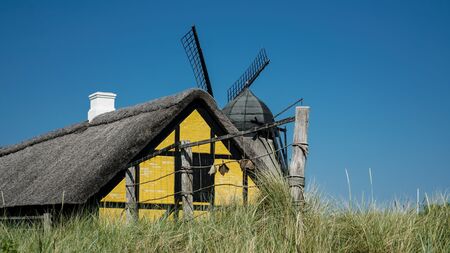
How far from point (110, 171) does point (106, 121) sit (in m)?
3.65

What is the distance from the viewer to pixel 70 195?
11.9m

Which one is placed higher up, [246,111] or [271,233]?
[246,111]

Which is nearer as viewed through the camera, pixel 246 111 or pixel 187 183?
pixel 187 183

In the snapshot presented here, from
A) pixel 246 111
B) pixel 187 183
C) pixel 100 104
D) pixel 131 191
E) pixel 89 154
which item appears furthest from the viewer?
pixel 246 111

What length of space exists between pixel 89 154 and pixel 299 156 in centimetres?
708

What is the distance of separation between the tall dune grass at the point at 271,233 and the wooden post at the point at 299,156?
96mm

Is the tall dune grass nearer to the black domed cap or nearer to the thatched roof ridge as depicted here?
the thatched roof ridge

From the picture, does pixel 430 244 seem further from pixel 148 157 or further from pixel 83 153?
pixel 83 153

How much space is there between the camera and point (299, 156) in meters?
7.52

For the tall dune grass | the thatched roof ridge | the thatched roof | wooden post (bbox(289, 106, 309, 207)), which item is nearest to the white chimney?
the thatched roof ridge

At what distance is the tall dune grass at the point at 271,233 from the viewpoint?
664 centimetres

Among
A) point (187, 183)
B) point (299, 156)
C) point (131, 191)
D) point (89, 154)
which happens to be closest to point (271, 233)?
point (299, 156)

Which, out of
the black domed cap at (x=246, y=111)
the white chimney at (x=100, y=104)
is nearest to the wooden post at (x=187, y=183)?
the white chimney at (x=100, y=104)

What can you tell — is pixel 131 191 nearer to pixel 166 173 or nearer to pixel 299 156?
pixel 166 173
